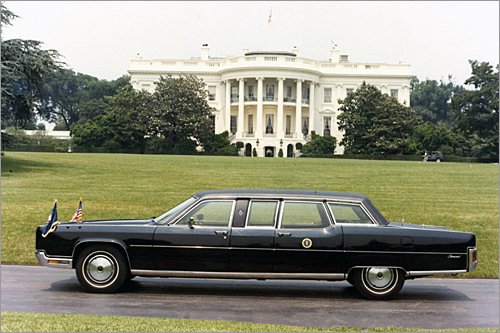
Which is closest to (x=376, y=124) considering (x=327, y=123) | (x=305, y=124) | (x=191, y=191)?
(x=305, y=124)


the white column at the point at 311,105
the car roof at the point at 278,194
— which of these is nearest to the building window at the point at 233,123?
the white column at the point at 311,105

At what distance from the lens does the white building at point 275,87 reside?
73500 mm

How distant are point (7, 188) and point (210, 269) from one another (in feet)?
45.4

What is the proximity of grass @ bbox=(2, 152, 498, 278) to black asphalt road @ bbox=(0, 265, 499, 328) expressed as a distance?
2222mm

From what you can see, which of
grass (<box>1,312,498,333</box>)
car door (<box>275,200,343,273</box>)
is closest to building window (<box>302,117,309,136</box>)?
car door (<box>275,200,343,273</box>)

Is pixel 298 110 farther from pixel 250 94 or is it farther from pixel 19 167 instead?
pixel 19 167

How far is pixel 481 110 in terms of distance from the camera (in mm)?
58188

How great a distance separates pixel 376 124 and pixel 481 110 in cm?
1013

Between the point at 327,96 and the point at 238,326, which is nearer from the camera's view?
the point at 238,326

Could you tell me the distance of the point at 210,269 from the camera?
869 cm

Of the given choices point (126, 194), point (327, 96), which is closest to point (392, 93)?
point (327, 96)

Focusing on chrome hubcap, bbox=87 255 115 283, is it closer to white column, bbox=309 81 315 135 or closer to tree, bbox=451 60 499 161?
tree, bbox=451 60 499 161

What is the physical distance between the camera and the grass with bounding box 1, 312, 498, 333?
6736 millimetres

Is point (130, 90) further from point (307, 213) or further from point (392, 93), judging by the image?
point (307, 213)
